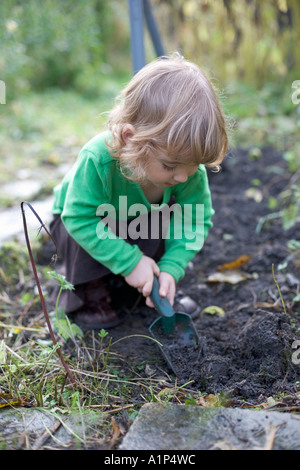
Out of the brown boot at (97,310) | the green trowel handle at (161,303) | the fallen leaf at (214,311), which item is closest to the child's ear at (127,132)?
the green trowel handle at (161,303)

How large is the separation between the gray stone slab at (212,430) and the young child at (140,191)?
0.54 m

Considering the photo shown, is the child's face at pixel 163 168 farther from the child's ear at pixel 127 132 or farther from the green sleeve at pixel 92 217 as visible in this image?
the green sleeve at pixel 92 217

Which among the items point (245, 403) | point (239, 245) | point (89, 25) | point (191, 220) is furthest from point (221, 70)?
point (245, 403)

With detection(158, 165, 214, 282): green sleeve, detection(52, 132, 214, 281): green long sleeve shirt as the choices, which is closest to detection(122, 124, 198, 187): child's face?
detection(52, 132, 214, 281): green long sleeve shirt

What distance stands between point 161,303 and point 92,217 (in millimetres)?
396

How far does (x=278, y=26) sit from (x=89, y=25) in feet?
9.49

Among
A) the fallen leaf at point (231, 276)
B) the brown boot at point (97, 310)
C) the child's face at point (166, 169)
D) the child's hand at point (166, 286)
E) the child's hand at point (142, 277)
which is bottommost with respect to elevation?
the brown boot at point (97, 310)

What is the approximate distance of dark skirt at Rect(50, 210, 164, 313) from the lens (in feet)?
5.99

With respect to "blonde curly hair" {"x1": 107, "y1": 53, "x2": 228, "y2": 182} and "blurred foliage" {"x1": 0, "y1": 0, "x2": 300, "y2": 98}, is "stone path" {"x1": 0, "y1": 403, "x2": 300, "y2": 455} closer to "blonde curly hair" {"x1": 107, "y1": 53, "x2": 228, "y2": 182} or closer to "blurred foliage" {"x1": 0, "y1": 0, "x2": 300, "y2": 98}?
"blonde curly hair" {"x1": 107, "y1": 53, "x2": 228, "y2": 182}

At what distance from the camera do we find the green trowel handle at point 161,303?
64.6 inches

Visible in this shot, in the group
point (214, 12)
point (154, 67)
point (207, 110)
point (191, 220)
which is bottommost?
point (191, 220)

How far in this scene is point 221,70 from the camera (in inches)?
217

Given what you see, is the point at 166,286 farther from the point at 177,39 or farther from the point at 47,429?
the point at 177,39
